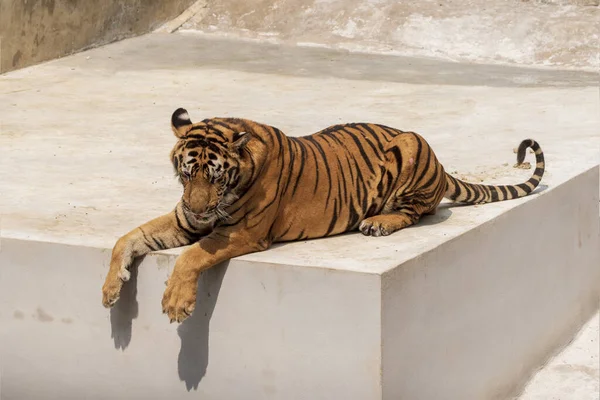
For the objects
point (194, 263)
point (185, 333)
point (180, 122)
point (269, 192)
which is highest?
point (180, 122)

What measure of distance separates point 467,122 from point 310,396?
390cm

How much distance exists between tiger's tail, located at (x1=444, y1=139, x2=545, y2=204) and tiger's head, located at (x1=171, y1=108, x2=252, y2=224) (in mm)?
1376

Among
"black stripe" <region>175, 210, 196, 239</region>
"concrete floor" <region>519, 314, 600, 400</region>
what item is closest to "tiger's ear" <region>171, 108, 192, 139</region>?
"black stripe" <region>175, 210, 196, 239</region>

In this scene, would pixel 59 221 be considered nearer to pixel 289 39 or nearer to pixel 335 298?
pixel 335 298

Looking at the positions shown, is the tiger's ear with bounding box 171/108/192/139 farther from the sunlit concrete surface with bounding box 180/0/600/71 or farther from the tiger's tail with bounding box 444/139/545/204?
the sunlit concrete surface with bounding box 180/0/600/71

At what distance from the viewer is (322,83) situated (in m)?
9.31

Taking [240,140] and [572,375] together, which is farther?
[572,375]

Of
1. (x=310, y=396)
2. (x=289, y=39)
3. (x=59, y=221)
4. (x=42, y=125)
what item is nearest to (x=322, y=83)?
(x=289, y=39)

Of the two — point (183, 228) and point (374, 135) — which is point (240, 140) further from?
point (374, 135)

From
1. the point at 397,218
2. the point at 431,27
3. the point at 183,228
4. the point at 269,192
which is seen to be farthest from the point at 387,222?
the point at 431,27

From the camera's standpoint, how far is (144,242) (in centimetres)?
433

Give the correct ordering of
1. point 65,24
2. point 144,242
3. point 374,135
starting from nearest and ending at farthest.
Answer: point 144,242
point 374,135
point 65,24

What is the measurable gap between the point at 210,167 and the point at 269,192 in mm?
332

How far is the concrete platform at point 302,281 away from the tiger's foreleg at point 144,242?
88 mm
